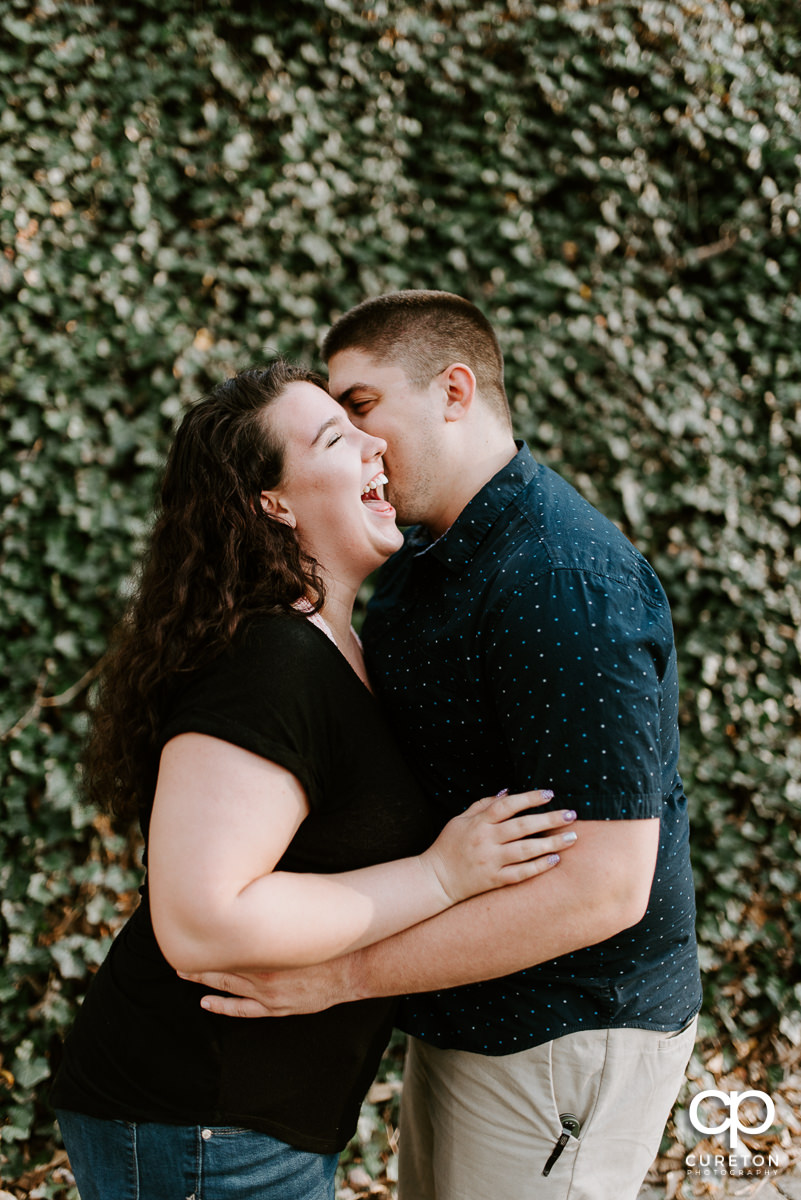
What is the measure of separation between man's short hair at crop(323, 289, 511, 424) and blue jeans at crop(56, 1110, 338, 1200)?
5.36 ft

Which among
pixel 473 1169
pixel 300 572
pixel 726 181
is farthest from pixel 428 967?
pixel 726 181

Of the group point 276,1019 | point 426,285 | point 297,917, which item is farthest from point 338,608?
point 426,285

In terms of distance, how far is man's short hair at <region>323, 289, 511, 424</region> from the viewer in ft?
6.67

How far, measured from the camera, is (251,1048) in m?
1.45

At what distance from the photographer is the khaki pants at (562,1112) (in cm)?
159

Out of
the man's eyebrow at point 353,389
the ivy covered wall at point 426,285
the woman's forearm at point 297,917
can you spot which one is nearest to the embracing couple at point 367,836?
the woman's forearm at point 297,917

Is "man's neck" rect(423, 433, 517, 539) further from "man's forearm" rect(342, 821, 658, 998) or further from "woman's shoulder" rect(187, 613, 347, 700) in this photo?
"man's forearm" rect(342, 821, 658, 998)

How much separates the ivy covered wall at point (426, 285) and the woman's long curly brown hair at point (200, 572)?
4.35 feet

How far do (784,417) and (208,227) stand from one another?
256cm

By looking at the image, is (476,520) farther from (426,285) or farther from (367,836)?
(426,285)

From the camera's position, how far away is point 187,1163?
1.42m

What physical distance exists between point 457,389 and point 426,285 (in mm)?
1515

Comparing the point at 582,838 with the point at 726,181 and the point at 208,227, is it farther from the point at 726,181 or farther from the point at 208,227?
the point at 726,181

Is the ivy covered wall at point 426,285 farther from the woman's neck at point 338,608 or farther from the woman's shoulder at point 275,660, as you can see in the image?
the woman's shoulder at point 275,660
